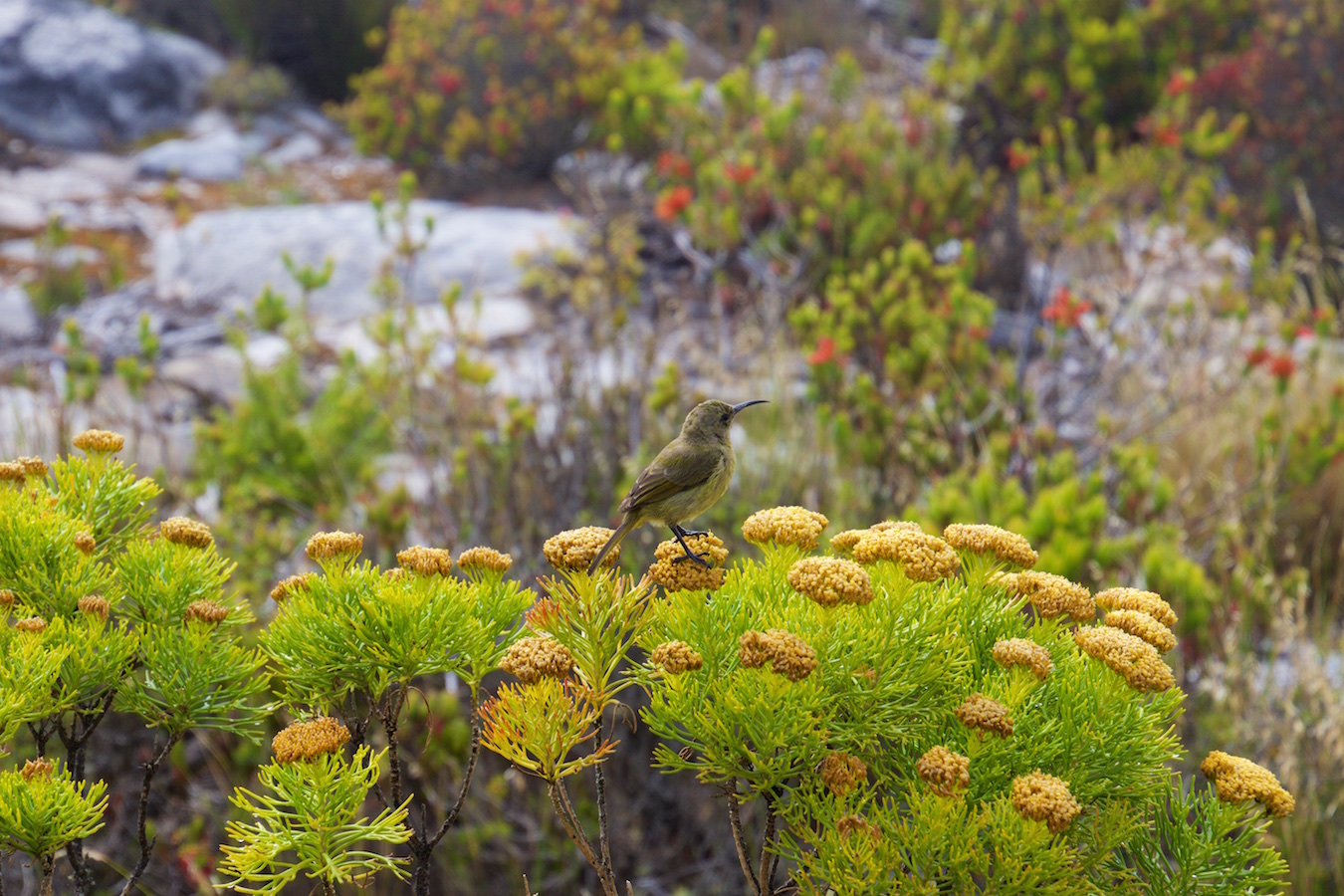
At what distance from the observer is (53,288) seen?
287 inches

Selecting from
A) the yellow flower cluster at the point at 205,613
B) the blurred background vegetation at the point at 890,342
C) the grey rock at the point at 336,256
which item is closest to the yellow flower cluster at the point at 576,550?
the yellow flower cluster at the point at 205,613

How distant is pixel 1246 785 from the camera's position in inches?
43.0

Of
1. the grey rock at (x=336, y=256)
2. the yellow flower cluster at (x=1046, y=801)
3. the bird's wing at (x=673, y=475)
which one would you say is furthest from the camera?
the grey rock at (x=336, y=256)

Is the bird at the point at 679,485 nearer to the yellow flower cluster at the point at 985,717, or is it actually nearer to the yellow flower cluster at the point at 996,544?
the yellow flower cluster at the point at 996,544

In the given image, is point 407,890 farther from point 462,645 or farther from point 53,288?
point 53,288

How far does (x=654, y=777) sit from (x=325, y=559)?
2259mm

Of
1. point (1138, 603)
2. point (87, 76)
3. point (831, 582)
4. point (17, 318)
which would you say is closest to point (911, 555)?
point (831, 582)

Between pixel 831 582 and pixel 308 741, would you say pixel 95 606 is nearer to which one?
pixel 308 741

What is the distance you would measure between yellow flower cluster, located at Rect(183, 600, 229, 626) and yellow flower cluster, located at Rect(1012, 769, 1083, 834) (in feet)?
3.27

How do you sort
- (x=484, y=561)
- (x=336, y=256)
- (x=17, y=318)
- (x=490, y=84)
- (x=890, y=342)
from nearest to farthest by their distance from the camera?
(x=484, y=561) < (x=890, y=342) < (x=17, y=318) < (x=336, y=256) < (x=490, y=84)

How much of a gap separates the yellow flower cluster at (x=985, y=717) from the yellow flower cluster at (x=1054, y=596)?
233mm

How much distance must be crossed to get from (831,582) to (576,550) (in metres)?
0.35

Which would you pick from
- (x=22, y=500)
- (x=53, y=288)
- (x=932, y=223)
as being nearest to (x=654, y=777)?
(x=22, y=500)

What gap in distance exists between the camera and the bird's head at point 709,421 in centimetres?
174
